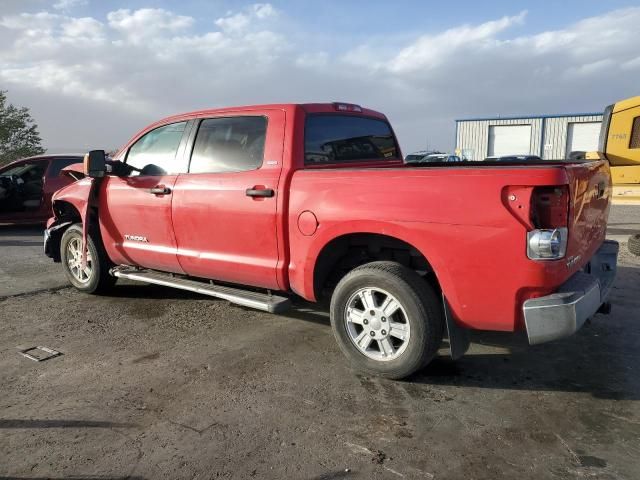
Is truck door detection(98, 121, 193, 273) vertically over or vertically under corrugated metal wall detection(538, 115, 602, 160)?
under

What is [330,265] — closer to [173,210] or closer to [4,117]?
[173,210]

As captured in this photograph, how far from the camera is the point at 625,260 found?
7.54 metres

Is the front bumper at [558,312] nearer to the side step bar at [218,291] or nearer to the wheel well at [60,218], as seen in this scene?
the side step bar at [218,291]

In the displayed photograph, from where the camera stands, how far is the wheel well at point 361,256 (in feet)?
12.1

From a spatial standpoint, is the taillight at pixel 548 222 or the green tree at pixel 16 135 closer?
the taillight at pixel 548 222

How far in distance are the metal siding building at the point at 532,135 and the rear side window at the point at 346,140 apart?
3335 centimetres

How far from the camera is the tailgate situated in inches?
121

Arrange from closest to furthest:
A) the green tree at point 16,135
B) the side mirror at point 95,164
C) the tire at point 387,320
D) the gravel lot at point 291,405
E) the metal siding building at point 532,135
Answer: the gravel lot at point 291,405 < the tire at point 387,320 < the side mirror at point 95,164 < the green tree at point 16,135 < the metal siding building at point 532,135

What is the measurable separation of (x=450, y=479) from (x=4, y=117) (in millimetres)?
30739

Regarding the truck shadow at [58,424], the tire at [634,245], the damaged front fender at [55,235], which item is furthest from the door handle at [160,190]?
the tire at [634,245]

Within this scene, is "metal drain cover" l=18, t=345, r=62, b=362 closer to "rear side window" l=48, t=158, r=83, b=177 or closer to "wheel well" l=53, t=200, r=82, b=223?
"wheel well" l=53, t=200, r=82, b=223

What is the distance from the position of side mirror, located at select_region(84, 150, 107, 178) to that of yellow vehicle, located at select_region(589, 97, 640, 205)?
8503mm

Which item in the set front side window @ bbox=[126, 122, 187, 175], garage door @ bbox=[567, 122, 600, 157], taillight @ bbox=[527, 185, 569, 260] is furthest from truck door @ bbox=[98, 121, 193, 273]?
garage door @ bbox=[567, 122, 600, 157]

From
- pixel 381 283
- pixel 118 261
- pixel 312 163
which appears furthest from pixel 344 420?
pixel 118 261
